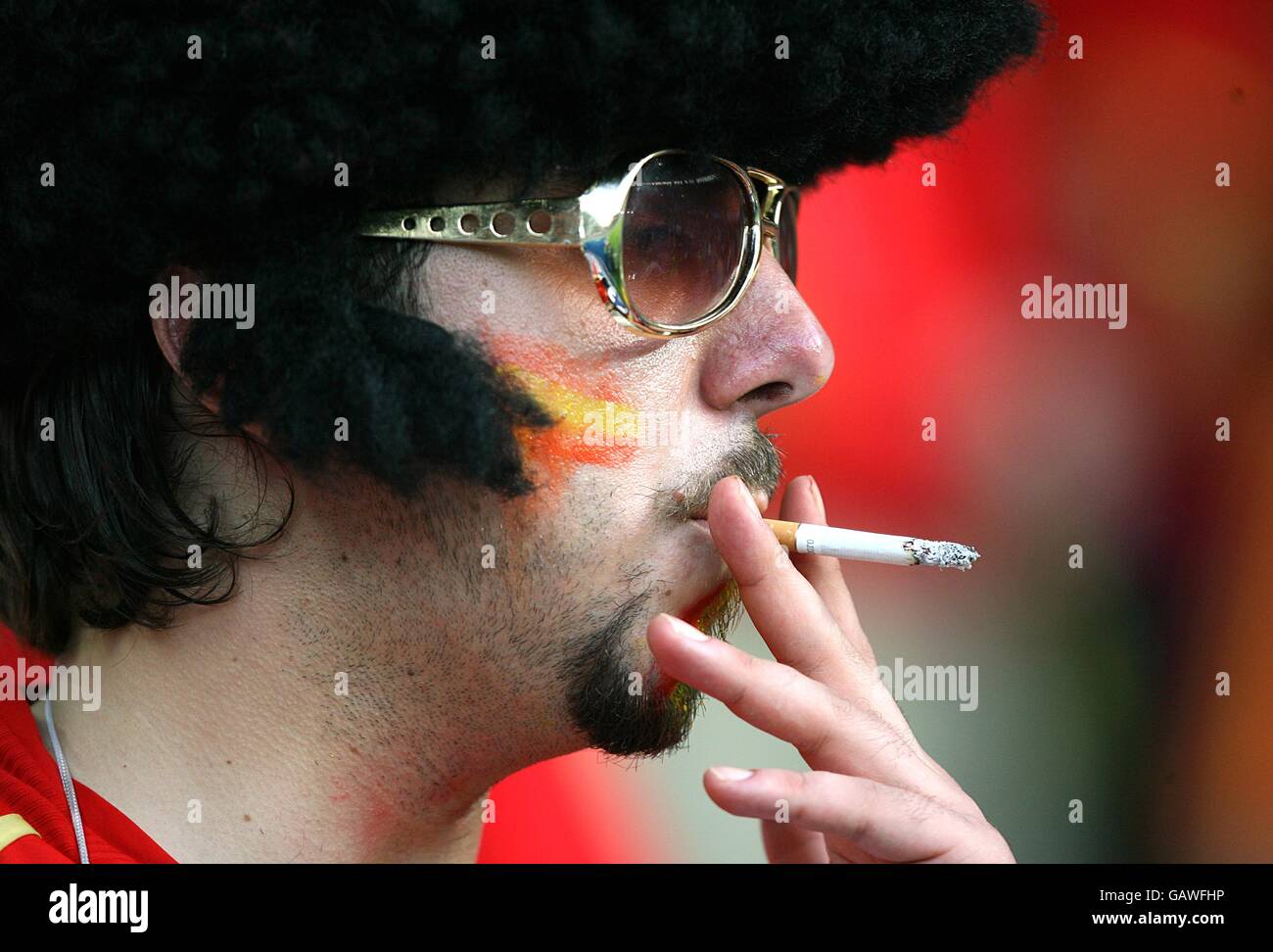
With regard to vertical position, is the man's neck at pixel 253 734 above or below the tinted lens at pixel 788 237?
below

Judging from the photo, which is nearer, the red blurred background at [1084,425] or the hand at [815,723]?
the hand at [815,723]

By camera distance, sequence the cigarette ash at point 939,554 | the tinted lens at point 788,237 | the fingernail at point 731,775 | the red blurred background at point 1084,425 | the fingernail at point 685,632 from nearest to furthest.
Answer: the fingernail at point 731,775
the fingernail at point 685,632
the cigarette ash at point 939,554
the tinted lens at point 788,237
the red blurred background at point 1084,425

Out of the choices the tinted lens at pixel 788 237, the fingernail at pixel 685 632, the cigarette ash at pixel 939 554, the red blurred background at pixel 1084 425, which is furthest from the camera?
the red blurred background at pixel 1084 425

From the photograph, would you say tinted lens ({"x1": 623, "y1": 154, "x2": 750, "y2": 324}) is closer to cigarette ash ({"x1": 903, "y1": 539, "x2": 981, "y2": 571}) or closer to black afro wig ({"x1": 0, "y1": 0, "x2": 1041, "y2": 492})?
black afro wig ({"x1": 0, "y1": 0, "x2": 1041, "y2": 492})

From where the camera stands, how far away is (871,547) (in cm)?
147

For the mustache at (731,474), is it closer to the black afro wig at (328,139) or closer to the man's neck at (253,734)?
the black afro wig at (328,139)

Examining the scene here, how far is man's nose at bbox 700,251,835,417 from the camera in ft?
4.83

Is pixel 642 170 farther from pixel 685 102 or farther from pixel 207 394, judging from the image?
pixel 207 394

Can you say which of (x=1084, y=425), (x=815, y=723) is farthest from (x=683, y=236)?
(x=1084, y=425)

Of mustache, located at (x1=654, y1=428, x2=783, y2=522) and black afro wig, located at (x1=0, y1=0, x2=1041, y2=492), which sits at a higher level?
black afro wig, located at (x1=0, y1=0, x2=1041, y2=492)

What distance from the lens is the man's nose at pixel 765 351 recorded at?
4.83ft

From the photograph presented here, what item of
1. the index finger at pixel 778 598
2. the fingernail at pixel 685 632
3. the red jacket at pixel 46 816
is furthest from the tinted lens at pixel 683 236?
the red jacket at pixel 46 816

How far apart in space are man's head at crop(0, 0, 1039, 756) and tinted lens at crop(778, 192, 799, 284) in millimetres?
191

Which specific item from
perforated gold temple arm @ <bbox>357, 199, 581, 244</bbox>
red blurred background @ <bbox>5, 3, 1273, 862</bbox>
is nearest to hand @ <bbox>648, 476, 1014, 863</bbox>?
perforated gold temple arm @ <bbox>357, 199, 581, 244</bbox>
